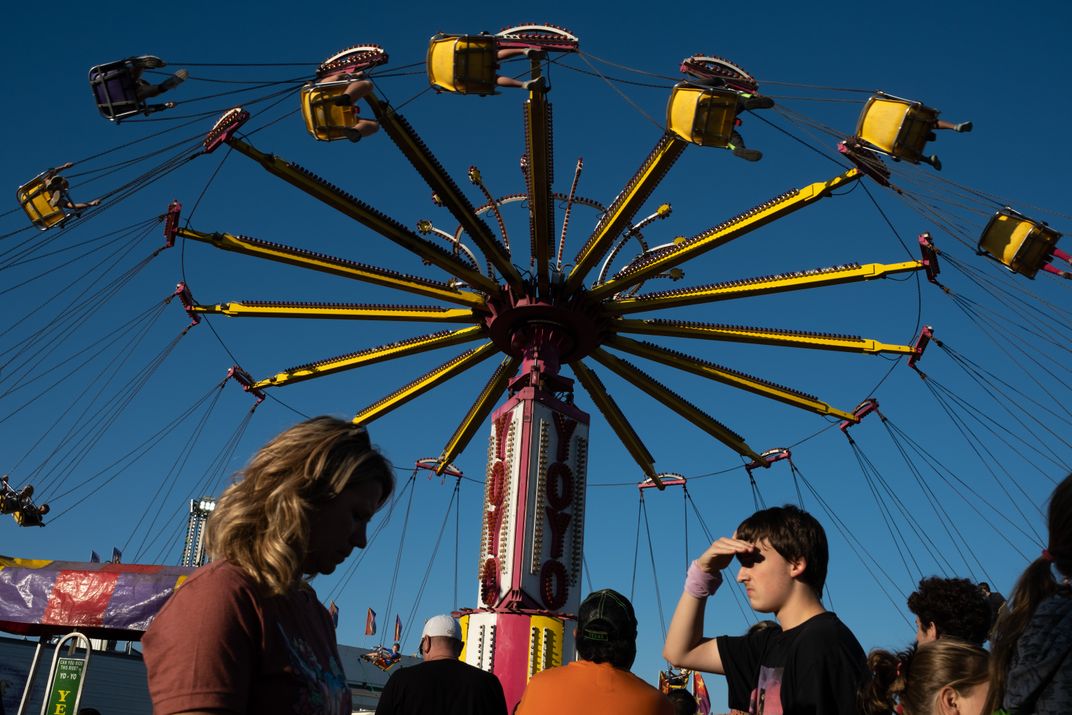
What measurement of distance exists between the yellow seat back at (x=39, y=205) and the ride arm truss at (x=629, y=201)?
8006 millimetres

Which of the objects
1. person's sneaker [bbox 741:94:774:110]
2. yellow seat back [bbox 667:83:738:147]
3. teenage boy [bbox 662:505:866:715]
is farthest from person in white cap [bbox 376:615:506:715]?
person's sneaker [bbox 741:94:774:110]

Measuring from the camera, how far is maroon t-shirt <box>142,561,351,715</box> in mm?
2033

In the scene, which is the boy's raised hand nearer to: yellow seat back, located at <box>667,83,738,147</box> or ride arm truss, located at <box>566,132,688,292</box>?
yellow seat back, located at <box>667,83,738,147</box>

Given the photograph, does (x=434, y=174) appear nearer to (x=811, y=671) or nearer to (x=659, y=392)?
(x=659, y=392)

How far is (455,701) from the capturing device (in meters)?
5.61

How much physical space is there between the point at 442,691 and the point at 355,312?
1195 centimetres

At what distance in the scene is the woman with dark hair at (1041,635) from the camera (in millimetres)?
2525

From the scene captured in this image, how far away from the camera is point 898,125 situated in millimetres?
12000

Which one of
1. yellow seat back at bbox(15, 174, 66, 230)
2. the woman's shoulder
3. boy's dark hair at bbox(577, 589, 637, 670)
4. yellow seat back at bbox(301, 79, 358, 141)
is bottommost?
the woman's shoulder

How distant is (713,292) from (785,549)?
474 inches

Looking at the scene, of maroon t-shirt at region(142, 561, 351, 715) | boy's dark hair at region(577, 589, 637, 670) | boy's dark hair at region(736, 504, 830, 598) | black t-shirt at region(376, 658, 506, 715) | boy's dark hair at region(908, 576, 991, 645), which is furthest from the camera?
black t-shirt at region(376, 658, 506, 715)

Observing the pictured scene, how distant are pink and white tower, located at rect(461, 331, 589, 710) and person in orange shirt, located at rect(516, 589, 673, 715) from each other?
11101 mm

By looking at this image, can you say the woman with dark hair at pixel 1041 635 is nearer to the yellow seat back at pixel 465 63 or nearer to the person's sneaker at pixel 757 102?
the person's sneaker at pixel 757 102

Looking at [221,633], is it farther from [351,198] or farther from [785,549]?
[351,198]
